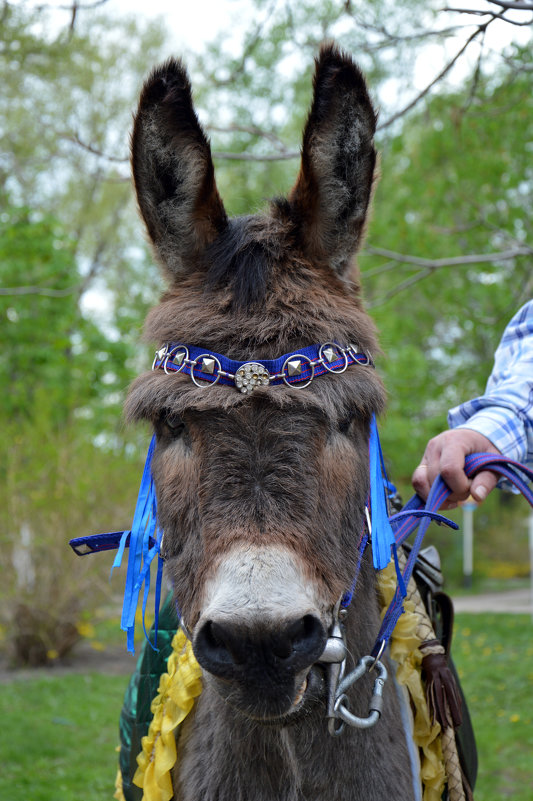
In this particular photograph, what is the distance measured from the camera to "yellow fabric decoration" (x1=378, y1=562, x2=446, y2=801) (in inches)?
99.5

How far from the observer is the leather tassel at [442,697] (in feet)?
8.40

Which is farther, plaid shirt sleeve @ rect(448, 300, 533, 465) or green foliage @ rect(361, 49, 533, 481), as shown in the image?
green foliage @ rect(361, 49, 533, 481)

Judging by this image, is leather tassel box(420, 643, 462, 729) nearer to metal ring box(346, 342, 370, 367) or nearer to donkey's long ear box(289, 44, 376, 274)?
metal ring box(346, 342, 370, 367)

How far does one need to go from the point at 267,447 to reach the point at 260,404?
5.3 inches

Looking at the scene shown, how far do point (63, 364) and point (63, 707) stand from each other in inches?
289

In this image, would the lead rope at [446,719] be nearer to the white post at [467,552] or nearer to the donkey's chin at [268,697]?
the donkey's chin at [268,697]

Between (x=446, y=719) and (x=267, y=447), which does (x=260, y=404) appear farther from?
(x=446, y=719)

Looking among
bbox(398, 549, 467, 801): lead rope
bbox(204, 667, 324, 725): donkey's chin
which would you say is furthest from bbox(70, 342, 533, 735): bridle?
bbox(398, 549, 467, 801): lead rope

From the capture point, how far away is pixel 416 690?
2623mm

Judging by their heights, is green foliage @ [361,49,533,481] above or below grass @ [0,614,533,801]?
above

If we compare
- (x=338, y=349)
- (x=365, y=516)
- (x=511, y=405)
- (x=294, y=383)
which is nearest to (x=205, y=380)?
(x=294, y=383)

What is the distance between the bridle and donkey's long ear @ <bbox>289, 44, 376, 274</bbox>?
0.41 meters

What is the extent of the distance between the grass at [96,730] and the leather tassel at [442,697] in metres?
4.30

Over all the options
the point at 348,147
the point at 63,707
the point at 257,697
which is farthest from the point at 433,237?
the point at 257,697
